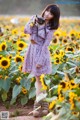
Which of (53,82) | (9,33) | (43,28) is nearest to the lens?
(43,28)

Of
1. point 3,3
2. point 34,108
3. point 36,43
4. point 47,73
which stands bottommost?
point 34,108

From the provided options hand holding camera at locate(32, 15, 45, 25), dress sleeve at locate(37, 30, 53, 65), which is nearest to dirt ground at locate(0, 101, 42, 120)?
dress sleeve at locate(37, 30, 53, 65)

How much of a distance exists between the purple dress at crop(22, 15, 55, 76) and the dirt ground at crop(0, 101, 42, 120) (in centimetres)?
41

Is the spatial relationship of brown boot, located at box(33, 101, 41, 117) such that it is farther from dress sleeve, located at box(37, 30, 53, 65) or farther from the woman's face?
the woman's face

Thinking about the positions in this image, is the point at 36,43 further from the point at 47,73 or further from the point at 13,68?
the point at 13,68

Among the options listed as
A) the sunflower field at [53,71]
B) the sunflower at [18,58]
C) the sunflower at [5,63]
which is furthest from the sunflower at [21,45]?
the sunflower at [5,63]

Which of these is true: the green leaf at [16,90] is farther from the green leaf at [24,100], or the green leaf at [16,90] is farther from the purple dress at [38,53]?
the purple dress at [38,53]

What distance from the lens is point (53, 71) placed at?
16.3 feet

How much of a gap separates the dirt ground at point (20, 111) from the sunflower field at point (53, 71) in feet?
0.19

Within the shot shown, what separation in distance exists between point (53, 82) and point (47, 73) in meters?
0.26

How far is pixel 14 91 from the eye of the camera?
4953 mm

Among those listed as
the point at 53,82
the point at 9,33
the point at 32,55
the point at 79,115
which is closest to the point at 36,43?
the point at 32,55

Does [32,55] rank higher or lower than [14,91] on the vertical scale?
higher

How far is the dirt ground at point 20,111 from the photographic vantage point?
178 inches
